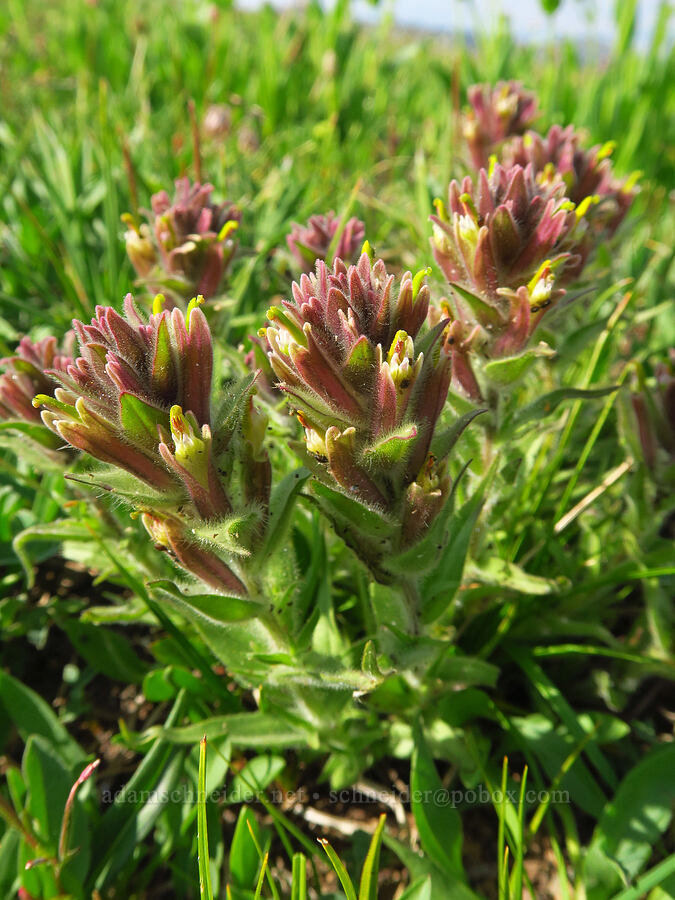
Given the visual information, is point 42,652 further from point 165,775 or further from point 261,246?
point 261,246

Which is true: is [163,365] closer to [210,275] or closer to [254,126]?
[210,275]

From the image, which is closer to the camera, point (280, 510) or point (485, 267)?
point (280, 510)

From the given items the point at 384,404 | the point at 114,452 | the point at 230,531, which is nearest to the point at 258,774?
the point at 230,531

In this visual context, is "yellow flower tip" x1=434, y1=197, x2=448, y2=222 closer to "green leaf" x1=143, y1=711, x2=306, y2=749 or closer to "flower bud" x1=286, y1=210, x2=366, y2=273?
"flower bud" x1=286, y1=210, x2=366, y2=273

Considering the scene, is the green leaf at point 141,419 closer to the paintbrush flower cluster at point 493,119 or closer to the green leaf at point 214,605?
the green leaf at point 214,605

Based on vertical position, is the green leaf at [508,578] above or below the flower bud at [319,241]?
below

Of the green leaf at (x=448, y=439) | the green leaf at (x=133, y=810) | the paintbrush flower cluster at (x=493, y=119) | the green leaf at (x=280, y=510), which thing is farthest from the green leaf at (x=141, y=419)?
the paintbrush flower cluster at (x=493, y=119)

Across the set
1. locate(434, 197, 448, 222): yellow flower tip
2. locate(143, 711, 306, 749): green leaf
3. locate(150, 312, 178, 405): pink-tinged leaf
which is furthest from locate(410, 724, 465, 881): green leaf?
locate(434, 197, 448, 222): yellow flower tip
